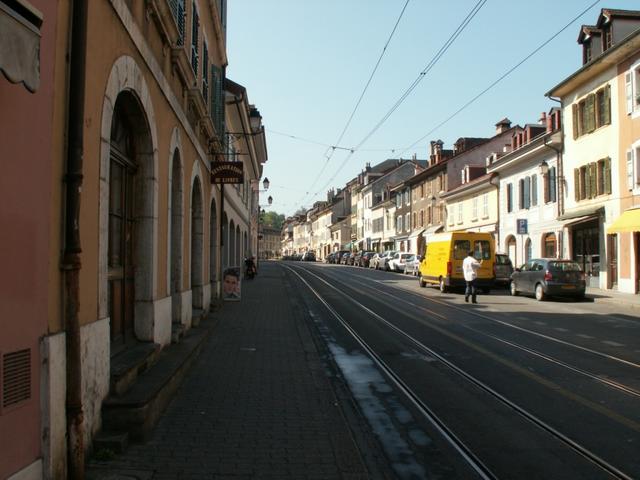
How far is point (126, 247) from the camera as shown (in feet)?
24.7

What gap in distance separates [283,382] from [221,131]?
37.0 feet

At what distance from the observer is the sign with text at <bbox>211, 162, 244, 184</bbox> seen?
50.6 ft

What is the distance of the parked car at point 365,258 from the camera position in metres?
57.7

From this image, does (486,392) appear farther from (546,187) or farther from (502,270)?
(546,187)

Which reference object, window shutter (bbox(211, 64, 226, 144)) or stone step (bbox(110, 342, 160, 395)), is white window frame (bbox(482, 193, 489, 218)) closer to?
window shutter (bbox(211, 64, 226, 144))

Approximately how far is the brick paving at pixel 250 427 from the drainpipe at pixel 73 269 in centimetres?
35

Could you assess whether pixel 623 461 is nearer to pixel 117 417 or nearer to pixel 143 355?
pixel 117 417

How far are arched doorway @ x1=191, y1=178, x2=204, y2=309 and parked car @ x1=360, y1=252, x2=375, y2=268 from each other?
141 feet

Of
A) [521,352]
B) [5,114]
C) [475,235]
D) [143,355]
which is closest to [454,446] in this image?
[143,355]

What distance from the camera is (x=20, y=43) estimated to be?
3.28 meters

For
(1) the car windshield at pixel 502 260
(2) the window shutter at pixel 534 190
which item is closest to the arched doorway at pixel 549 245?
(2) the window shutter at pixel 534 190

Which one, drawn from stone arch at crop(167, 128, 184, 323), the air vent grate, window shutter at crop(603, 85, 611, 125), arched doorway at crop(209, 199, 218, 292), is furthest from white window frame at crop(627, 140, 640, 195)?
the air vent grate

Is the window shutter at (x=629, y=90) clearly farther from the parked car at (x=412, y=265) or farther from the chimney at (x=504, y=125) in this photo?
the chimney at (x=504, y=125)

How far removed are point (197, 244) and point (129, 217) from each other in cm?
615
